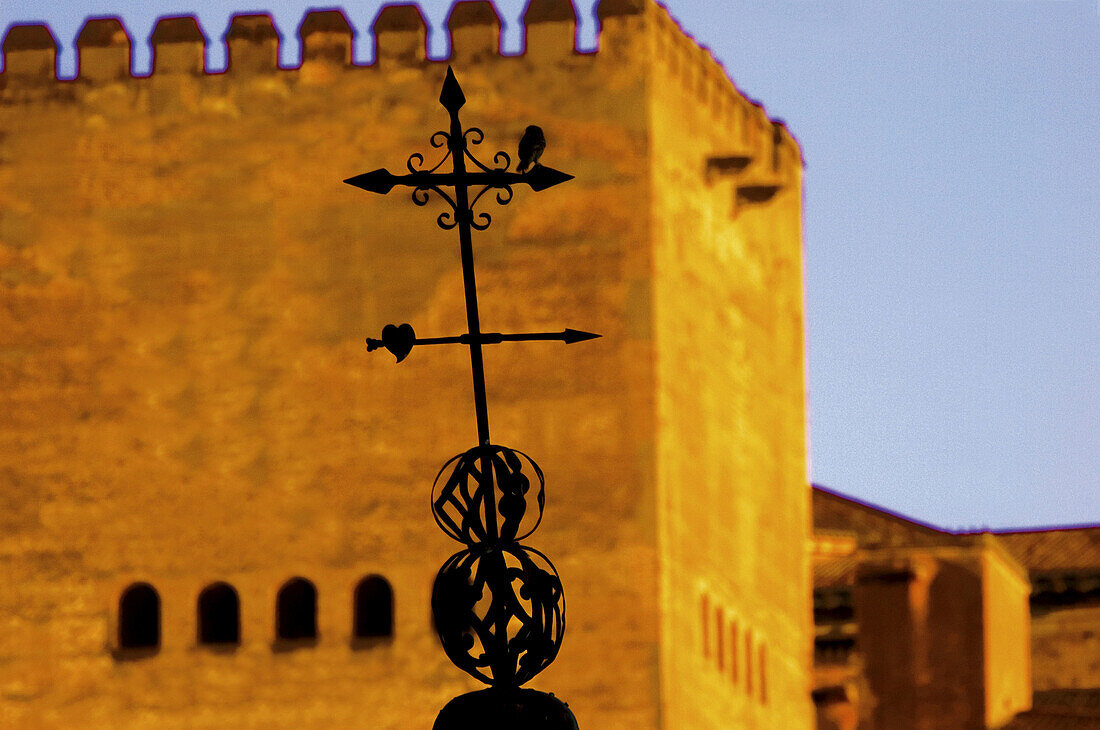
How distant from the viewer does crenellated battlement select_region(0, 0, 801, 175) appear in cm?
1916

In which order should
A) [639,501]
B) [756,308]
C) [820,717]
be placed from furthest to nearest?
[820,717] → [756,308] → [639,501]

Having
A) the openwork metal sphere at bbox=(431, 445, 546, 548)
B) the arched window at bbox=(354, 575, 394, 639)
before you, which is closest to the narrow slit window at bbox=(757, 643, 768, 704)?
the arched window at bbox=(354, 575, 394, 639)

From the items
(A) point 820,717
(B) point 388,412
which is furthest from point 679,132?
(A) point 820,717

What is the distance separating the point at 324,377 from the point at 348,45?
2330 mm

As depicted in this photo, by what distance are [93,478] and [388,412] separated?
2012 millimetres

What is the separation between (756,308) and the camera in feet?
67.6

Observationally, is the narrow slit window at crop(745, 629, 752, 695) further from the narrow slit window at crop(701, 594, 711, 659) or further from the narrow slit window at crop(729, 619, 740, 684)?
the narrow slit window at crop(701, 594, 711, 659)

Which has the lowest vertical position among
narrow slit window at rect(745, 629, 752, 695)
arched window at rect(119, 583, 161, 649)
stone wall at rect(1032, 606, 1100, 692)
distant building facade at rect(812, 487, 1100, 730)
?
stone wall at rect(1032, 606, 1100, 692)

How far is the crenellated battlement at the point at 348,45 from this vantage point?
62.8ft

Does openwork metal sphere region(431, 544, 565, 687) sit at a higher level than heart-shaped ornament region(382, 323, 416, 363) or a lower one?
lower

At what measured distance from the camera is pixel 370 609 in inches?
734

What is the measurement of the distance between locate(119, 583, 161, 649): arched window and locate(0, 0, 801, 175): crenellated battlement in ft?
11.4

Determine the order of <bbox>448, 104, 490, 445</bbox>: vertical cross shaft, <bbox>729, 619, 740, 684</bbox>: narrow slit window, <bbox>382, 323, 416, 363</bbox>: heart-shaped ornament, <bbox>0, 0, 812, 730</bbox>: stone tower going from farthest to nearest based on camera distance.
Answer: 1. <bbox>729, 619, 740, 684</bbox>: narrow slit window
2. <bbox>0, 0, 812, 730</bbox>: stone tower
3. <bbox>382, 323, 416, 363</bbox>: heart-shaped ornament
4. <bbox>448, 104, 490, 445</bbox>: vertical cross shaft

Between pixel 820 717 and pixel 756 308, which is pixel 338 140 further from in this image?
pixel 820 717
